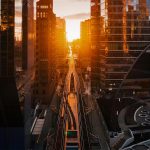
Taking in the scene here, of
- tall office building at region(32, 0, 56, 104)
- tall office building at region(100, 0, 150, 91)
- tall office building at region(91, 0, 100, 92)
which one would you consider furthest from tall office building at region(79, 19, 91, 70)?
tall office building at region(100, 0, 150, 91)

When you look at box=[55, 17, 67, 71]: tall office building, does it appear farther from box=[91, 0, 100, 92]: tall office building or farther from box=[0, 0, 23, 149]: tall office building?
box=[0, 0, 23, 149]: tall office building

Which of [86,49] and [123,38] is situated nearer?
[123,38]

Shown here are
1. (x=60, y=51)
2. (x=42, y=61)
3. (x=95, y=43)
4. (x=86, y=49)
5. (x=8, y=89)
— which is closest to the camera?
(x=8, y=89)

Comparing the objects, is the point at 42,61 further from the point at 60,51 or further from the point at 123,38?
the point at 60,51

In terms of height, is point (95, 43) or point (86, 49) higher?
point (86, 49)

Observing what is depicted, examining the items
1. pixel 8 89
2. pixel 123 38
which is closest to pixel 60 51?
pixel 123 38

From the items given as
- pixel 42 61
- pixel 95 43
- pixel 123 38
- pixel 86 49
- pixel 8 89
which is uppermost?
pixel 86 49

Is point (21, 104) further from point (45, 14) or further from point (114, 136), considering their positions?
point (45, 14)

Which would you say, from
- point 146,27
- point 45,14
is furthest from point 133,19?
point 45,14
